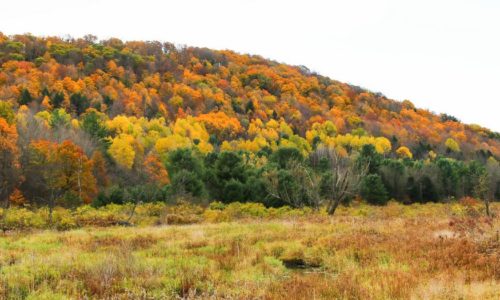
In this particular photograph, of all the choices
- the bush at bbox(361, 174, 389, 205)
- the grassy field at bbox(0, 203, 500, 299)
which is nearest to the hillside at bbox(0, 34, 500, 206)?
the bush at bbox(361, 174, 389, 205)

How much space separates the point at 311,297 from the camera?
7340 mm

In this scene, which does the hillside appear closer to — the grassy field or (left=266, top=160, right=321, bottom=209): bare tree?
(left=266, top=160, right=321, bottom=209): bare tree

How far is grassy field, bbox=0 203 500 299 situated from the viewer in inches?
307

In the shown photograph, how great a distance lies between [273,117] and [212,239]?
127 m

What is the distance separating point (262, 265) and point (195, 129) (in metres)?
93.2

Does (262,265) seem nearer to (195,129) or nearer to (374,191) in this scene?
(374,191)

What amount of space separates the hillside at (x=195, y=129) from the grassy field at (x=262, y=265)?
2044 centimetres

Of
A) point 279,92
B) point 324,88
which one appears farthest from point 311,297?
point 324,88

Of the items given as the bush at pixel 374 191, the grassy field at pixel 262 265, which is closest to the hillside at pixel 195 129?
the bush at pixel 374 191

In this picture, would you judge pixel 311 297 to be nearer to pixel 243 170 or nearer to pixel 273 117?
pixel 243 170

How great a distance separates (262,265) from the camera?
10609mm

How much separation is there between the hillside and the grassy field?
20439 mm

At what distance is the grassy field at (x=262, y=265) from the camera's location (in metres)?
7.80

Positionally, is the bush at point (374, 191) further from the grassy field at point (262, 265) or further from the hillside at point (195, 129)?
the grassy field at point (262, 265)
